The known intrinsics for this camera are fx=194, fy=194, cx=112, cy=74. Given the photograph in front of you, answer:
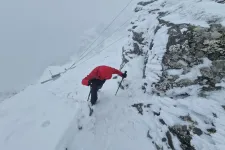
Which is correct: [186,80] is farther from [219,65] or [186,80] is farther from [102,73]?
[102,73]

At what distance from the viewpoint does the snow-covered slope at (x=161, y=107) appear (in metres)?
5.62

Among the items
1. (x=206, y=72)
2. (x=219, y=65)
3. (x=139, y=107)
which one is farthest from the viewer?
(x=139, y=107)

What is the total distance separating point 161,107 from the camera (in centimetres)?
685

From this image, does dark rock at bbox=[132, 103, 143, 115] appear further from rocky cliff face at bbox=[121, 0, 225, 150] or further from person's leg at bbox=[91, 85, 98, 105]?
person's leg at bbox=[91, 85, 98, 105]

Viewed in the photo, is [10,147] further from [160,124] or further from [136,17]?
[136,17]

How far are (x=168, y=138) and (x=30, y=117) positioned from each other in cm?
752

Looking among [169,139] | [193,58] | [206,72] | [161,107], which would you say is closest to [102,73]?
[161,107]

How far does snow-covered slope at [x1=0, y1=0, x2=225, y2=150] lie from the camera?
5.62 meters

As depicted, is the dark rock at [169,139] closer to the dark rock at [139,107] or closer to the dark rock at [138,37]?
the dark rock at [139,107]

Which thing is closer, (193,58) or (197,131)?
(197,131)

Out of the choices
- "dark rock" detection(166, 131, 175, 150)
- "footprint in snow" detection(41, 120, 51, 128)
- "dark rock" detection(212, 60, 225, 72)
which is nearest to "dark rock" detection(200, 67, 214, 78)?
"dark rock" detection(212, 60, 225, 72)

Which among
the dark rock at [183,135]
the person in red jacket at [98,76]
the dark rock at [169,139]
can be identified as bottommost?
the dark rock at [169,139]

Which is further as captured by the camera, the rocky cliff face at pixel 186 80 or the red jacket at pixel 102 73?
the red jacket at pixel 102 73

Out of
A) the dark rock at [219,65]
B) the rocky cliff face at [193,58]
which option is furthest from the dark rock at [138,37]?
the dark rock at [219,65]
